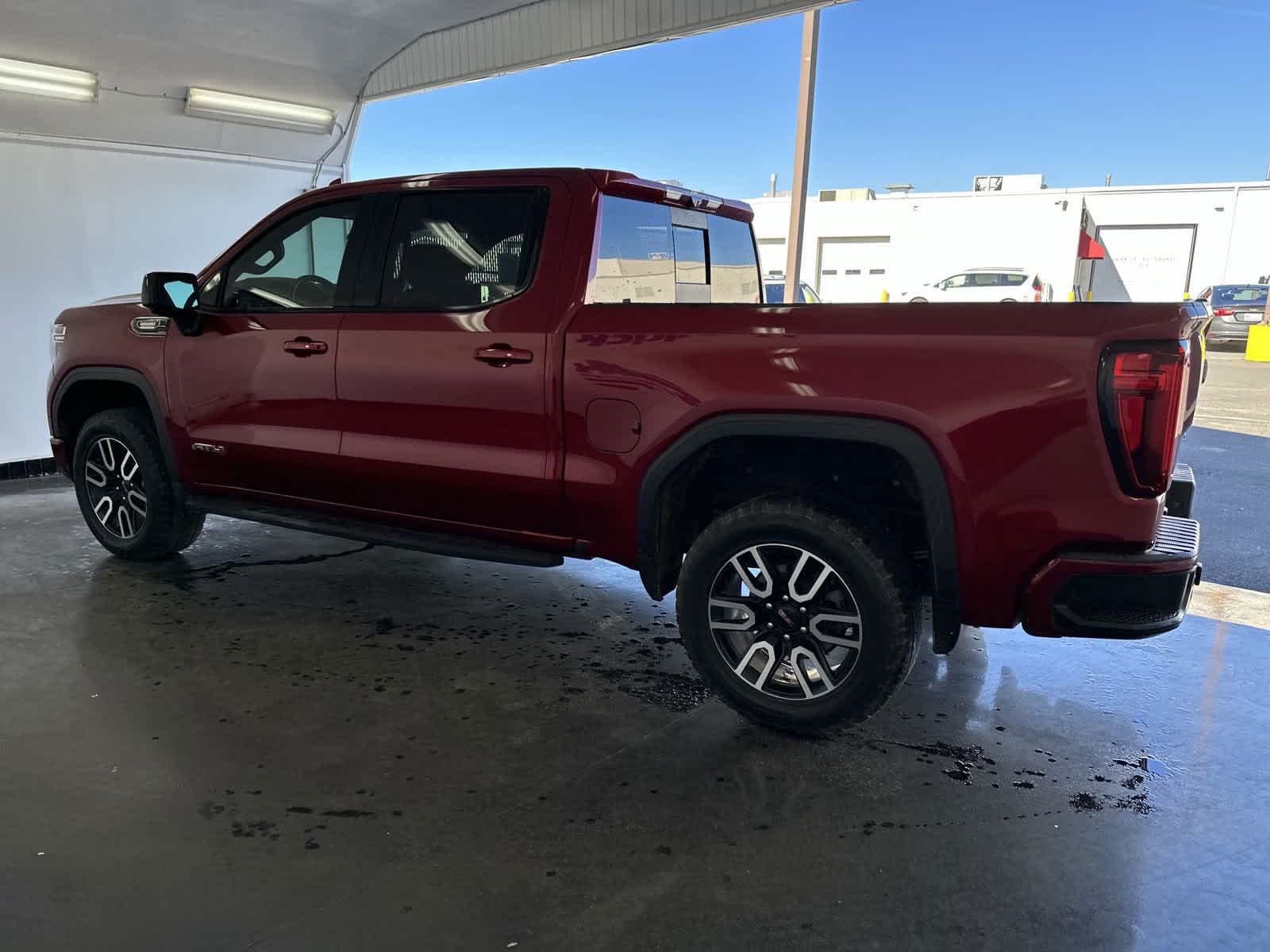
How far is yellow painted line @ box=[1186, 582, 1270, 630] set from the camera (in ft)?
14.8

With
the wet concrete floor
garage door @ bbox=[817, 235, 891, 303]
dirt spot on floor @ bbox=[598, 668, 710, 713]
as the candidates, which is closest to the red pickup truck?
dirt spot on floor @ bbox=[598, 668, 710, 713]

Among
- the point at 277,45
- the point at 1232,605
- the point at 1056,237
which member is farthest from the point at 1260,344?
the point at 277,45

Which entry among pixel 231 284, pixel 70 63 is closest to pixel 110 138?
pixel 70 63

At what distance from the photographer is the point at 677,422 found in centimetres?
308

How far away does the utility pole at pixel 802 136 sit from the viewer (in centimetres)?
1199

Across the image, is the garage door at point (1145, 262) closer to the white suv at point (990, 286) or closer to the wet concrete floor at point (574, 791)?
the white suv at point (990, 286)

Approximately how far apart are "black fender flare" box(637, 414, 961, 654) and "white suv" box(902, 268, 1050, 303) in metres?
21.3

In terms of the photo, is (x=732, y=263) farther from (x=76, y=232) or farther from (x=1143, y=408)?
(x=76, y=232)

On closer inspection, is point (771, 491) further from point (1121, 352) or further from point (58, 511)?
point (58, 511)

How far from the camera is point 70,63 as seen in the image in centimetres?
631

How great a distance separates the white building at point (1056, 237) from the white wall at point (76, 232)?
82.8 feet

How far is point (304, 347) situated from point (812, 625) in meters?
2.46

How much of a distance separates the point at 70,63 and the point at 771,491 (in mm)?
5973

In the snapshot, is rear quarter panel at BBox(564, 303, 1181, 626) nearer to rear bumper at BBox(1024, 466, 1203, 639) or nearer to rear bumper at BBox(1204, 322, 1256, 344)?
rear bumper at BBox(1024, 466, 1203, 639)
